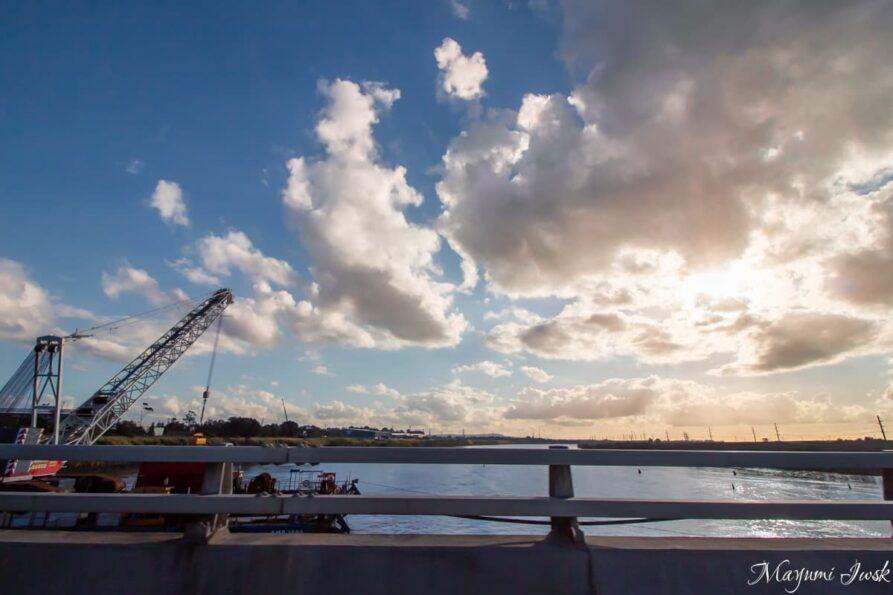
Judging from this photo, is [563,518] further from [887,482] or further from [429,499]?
[887,482]

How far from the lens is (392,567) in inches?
124

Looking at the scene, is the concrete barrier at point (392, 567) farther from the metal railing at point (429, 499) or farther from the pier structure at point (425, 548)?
the metal railing at point (429, 499)

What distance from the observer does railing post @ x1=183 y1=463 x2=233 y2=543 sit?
10.7ft

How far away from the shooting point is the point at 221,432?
147125mm

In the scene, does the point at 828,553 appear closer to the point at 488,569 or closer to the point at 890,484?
the point at 890,484

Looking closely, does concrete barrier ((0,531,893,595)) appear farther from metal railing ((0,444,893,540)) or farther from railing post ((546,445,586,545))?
metal railing ((0,444,893,540))

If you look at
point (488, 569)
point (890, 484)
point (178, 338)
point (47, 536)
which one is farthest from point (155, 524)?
point (178, 338)

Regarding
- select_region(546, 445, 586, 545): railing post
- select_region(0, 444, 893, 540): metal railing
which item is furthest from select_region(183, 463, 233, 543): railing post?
select_region(546, 445, 586, 545): railing post

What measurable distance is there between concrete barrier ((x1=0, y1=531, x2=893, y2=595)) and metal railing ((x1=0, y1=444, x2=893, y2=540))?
0.21 meters

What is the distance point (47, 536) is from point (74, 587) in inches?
21.5

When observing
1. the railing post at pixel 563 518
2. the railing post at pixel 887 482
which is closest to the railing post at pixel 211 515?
the railing post at pixel 563 518

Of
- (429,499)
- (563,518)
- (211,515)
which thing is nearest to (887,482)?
(563,518)

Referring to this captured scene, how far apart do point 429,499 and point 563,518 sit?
3.05 ft

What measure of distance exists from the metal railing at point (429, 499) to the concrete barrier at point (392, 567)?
0.68ft
